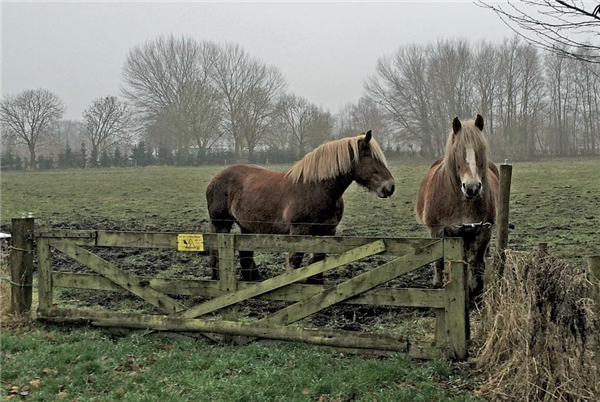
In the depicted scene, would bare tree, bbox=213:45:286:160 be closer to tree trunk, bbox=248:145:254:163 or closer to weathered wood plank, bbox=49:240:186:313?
tree trunk, bbox=248:145:254:163

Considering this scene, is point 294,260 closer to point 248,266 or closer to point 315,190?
point 315,190

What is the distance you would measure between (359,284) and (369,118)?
40.0m

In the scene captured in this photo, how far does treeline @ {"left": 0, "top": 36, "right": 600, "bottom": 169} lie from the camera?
39312mm

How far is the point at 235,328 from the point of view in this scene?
448 centimetres

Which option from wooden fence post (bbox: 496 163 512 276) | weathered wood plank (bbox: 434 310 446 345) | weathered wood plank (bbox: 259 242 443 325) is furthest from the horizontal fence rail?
wooden fence post (bbox: 496 163 512 276)

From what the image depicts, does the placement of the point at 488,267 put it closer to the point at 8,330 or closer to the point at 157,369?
the point at 157,369

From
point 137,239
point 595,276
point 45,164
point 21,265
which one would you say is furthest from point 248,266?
point 45,164

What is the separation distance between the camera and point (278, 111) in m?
43.6

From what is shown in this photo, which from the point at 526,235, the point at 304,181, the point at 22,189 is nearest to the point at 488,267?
the point at 304,181

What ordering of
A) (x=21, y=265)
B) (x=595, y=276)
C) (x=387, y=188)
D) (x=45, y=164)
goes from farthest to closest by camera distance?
1. (x=45, y=164)
2. (x=387, y=188)
3. (x=21, y=265)
4. (x=595, y=276)

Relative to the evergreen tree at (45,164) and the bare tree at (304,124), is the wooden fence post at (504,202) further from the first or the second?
the evergreen tree at (45,164)

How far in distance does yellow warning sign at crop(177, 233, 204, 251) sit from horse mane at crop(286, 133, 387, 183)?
1.81 meters

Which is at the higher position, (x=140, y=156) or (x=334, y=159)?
(x=140, y=156)

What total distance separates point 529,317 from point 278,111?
136 ft
